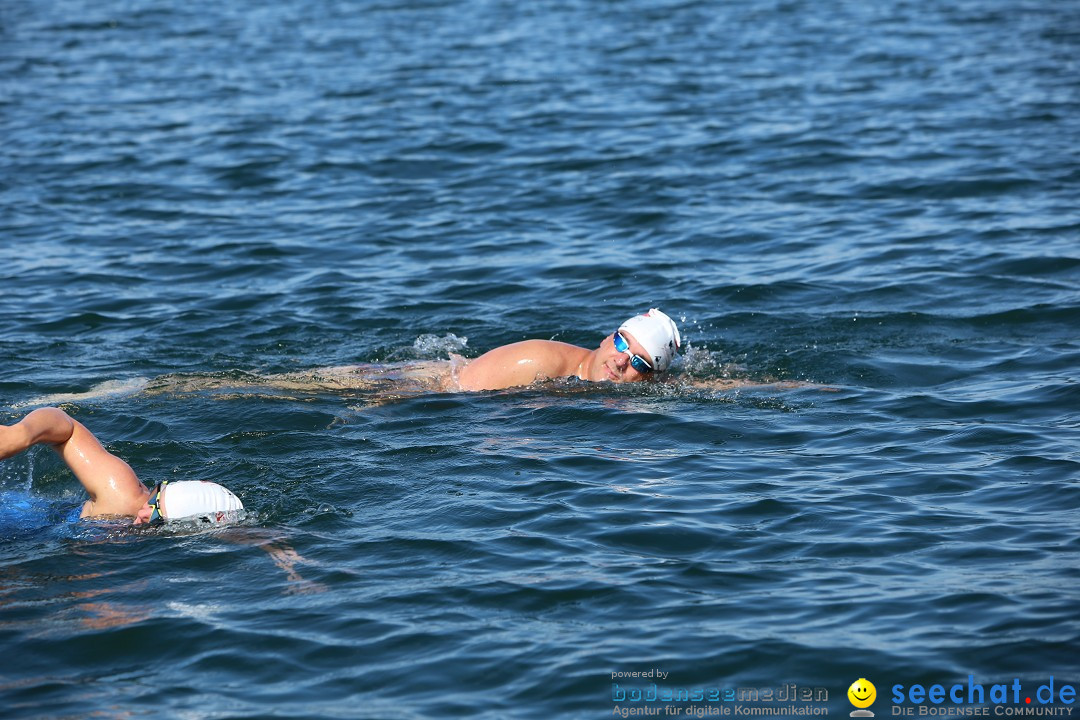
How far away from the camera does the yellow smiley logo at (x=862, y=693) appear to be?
19.0ft

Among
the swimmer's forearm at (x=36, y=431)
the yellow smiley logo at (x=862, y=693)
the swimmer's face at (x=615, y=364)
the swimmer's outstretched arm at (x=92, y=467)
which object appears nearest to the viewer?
the yellow smiley logo at (x=862, y=693)

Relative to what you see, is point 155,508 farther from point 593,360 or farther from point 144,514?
point 593,360

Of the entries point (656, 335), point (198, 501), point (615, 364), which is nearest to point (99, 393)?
point (198, 501)

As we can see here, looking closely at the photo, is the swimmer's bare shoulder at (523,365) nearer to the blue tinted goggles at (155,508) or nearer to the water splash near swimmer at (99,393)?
the water splash near swimmer at (99,393)

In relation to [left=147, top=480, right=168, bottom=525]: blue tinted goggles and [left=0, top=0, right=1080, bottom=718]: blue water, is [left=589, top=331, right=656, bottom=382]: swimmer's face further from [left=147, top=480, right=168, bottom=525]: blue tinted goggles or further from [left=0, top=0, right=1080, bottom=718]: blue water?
[left=147, top=480, right=168, bottom=525]: blue tinted goggles

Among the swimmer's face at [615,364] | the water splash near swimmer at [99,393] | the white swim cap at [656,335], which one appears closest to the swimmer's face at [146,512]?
the water splash near swimmer at [99,393]

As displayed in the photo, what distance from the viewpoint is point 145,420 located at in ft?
30.9

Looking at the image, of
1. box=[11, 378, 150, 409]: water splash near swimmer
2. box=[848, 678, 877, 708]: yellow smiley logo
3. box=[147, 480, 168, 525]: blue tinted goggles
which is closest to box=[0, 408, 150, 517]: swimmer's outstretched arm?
box=[147, 480, 168, 525]: blue tinted goggles

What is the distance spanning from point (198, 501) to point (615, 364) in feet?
11.8

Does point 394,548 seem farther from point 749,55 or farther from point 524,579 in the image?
point 749,55

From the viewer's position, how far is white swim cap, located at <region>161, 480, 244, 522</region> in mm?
7426

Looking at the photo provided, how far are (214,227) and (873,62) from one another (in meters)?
12.7

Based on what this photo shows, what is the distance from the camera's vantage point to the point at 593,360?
10.0 m

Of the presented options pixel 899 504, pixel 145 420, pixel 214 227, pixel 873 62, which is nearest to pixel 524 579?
pixel 899 504
